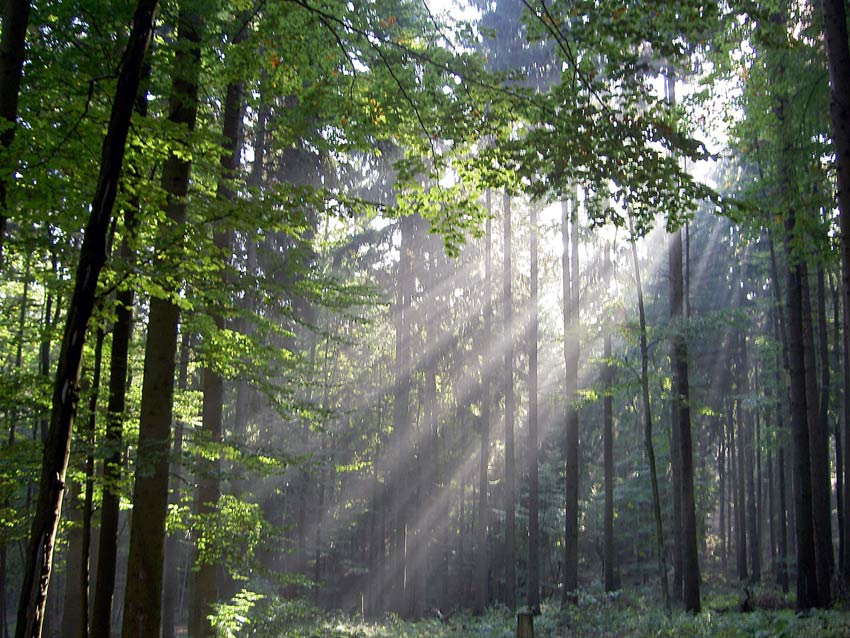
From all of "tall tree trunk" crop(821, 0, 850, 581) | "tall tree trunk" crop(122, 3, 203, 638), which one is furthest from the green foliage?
"tall tree trunk" crop(821, 0, 850, 581)

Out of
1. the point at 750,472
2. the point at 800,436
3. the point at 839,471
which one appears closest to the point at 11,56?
the point at 800,436

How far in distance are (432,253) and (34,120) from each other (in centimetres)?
2574

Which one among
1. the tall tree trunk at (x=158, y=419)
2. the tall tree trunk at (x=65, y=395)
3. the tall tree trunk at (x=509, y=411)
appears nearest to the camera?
the tall tree trunk at (x=65, y=395)

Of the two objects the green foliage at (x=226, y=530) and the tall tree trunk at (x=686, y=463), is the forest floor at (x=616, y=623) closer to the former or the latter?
the tall tree trunk at (x=686, y=463)

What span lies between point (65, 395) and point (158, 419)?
14.8 feet

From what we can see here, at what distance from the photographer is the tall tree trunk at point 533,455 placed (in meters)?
22.1

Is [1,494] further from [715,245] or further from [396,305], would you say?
[715,245]

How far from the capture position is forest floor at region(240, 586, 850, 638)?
1148 centimetres

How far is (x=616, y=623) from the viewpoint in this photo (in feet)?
58.9

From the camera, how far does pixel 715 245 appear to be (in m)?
38.1

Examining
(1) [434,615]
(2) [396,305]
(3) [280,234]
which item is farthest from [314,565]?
(3) [280,234]

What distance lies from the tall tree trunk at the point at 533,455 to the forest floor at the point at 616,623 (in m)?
0.99

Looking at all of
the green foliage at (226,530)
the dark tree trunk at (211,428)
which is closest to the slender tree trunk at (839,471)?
the green foliage at (226,530)

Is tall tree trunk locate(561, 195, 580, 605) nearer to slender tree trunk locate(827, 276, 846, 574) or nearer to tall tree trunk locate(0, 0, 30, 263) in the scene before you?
slender tree trunk locate(827, 276, 846, 574)
